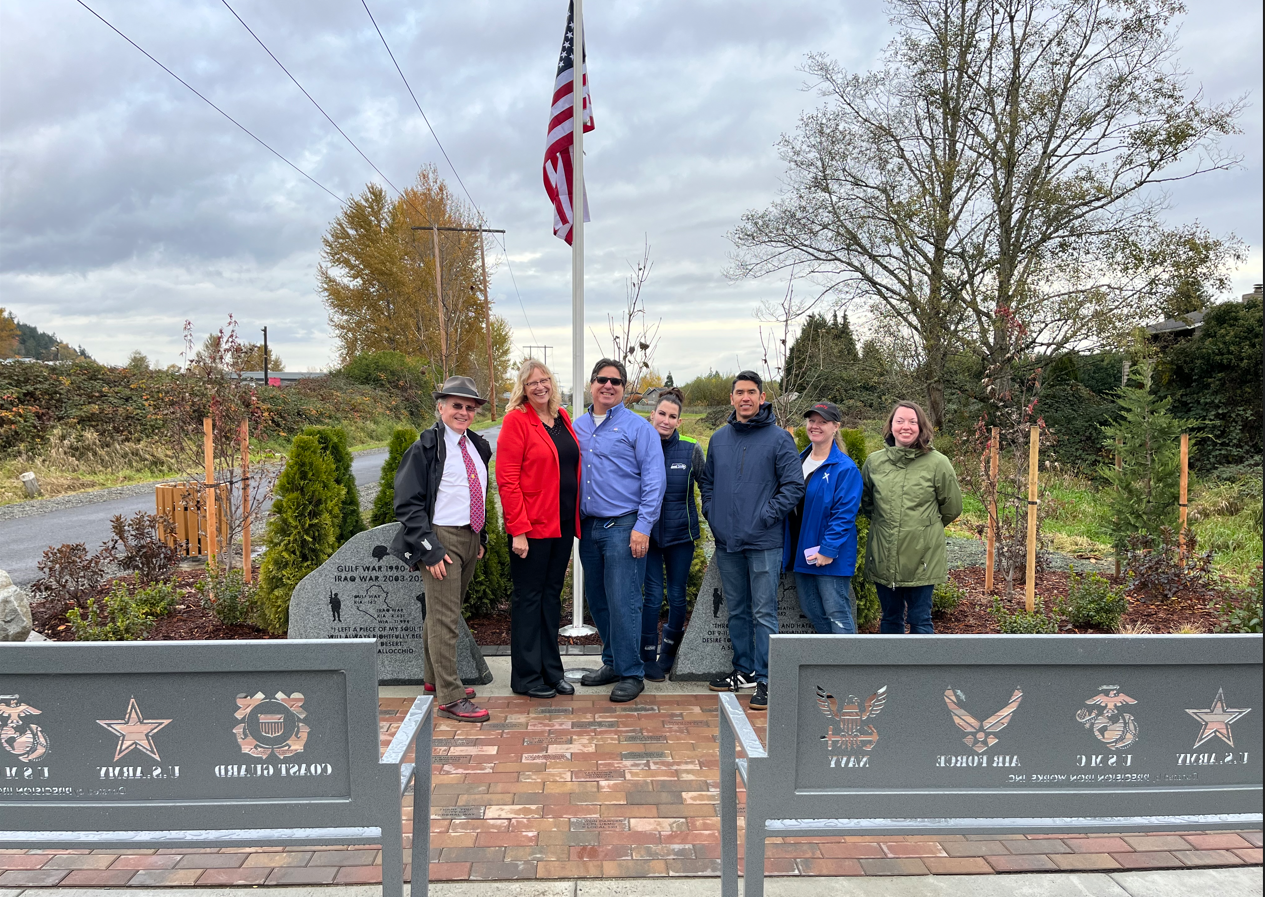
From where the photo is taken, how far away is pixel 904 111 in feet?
58.0

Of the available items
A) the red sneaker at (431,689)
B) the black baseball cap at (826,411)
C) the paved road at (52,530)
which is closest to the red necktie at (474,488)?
the red sneaker at (431,689)

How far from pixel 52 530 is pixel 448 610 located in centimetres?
993

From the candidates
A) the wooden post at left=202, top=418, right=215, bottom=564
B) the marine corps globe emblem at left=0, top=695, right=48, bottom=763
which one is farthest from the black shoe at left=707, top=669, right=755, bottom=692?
the wooden post at left=202, top=418, right=215, bottom=564

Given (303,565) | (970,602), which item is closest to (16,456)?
(303,565)

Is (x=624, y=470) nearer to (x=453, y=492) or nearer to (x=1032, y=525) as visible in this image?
(x=453, y=492)

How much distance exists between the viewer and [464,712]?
14.0 feet

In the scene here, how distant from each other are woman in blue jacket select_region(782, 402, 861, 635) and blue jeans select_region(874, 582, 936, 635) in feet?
0.77

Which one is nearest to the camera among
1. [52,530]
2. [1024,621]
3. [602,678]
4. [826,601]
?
[826,601]

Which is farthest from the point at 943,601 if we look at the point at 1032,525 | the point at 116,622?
the point at 116,622

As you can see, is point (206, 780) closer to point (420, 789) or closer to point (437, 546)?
point (420, 789)

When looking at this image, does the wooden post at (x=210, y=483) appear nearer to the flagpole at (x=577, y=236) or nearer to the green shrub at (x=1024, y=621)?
the flagpole at (x=577, y=236)

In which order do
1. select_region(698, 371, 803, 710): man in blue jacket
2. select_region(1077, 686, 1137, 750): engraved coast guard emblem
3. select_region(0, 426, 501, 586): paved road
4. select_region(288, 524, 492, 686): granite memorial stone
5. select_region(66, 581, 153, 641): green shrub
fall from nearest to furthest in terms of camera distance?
select_region(1077, 686, 1137, 750): engraved coast guard emblem < select_region(698, 371, 803, 710): man in blue jacket < select_region(288, 524, 492, 686): granite memorial stone < select_region(66, 581, 153, 641): green shrub < select_region(0, 426, 501, 586): paved road

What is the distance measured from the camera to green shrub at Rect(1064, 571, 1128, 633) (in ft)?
18.7

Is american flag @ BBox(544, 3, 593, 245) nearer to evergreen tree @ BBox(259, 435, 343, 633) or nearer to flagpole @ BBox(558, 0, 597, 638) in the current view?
flagpole @ BBox(558, 0, 597, 638)
